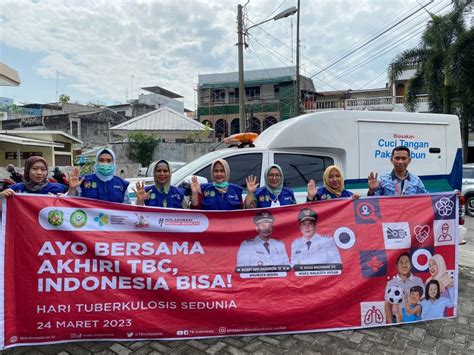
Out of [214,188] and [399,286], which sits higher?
[214,188]

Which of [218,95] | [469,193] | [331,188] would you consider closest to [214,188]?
[331,188]

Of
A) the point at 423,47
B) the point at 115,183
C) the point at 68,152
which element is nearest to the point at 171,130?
the point at 68,152

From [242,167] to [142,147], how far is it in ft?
63.8

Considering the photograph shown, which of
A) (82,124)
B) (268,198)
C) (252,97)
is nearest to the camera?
(268,198)

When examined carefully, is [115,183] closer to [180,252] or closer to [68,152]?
[180,252]

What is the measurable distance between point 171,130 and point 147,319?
86.0 ft

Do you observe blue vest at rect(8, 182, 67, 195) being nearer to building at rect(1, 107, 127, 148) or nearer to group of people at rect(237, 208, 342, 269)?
group of people at rect(237, 208, 342, 269)

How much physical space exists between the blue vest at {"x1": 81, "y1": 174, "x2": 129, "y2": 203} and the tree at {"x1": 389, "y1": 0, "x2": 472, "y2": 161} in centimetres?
1692

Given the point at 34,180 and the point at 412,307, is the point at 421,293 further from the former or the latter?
the point at 34,180

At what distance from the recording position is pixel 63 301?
9.65 feet

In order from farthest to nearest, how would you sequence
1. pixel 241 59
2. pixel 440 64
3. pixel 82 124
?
pixel 82 124 → pixel 440 64 → pixel 241 59

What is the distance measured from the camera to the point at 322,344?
10.2 ft

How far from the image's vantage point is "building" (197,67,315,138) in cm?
3497

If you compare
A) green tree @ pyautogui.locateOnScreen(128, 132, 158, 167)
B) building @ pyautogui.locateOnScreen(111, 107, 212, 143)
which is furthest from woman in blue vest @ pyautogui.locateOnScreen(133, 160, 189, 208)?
building @ pyautogui.locateOnScreen(111, 107, 212, 143)
